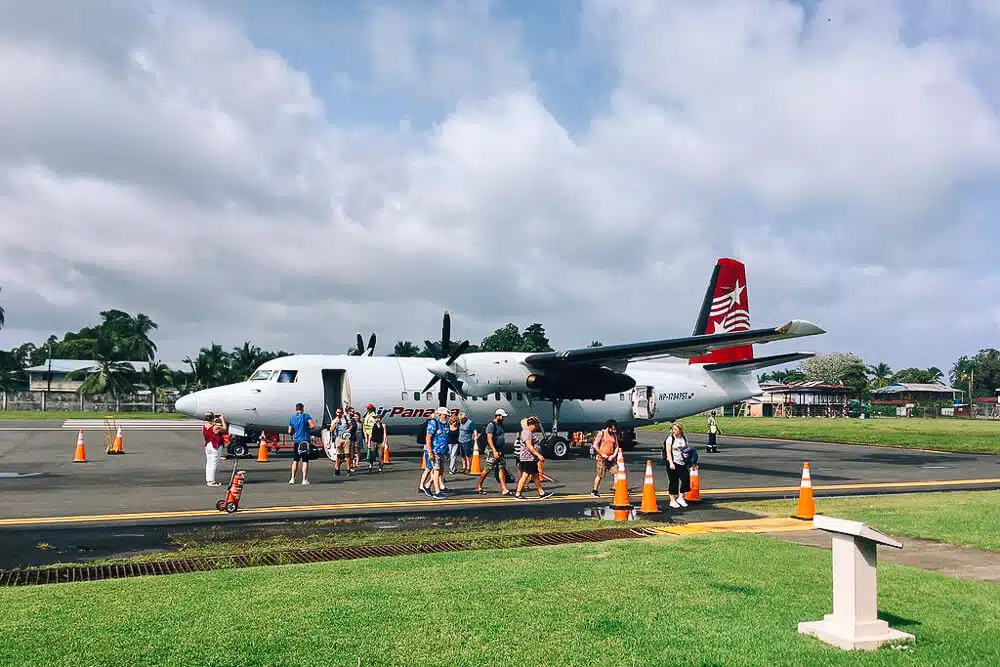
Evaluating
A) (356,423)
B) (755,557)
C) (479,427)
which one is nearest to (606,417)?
(479,427)

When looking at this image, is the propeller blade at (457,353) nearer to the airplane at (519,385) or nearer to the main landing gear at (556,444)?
the airplane at (519,385)

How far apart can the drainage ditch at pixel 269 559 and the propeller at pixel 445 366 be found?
1373 cm

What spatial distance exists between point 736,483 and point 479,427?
1206 centimetres

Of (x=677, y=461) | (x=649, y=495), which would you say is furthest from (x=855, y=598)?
(x=677, y=461)

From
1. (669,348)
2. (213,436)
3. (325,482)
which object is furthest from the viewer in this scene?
(669,348)

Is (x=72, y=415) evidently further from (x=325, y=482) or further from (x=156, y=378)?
(x=325, y=482)

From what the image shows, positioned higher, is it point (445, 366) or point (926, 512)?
point (445, 366)

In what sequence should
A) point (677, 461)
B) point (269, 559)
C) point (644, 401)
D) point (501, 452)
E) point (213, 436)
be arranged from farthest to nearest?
point (644, 401) < point (501, 452) < point (213, 436) < point (677, 461) < point (269, 559)

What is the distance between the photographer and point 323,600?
22.5ft

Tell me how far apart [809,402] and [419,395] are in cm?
9413

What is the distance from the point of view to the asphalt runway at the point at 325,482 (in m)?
13.6

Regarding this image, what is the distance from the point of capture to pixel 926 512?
13016mm

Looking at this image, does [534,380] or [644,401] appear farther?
[644,401]

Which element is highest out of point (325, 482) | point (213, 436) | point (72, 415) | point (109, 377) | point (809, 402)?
point (109, 377)
